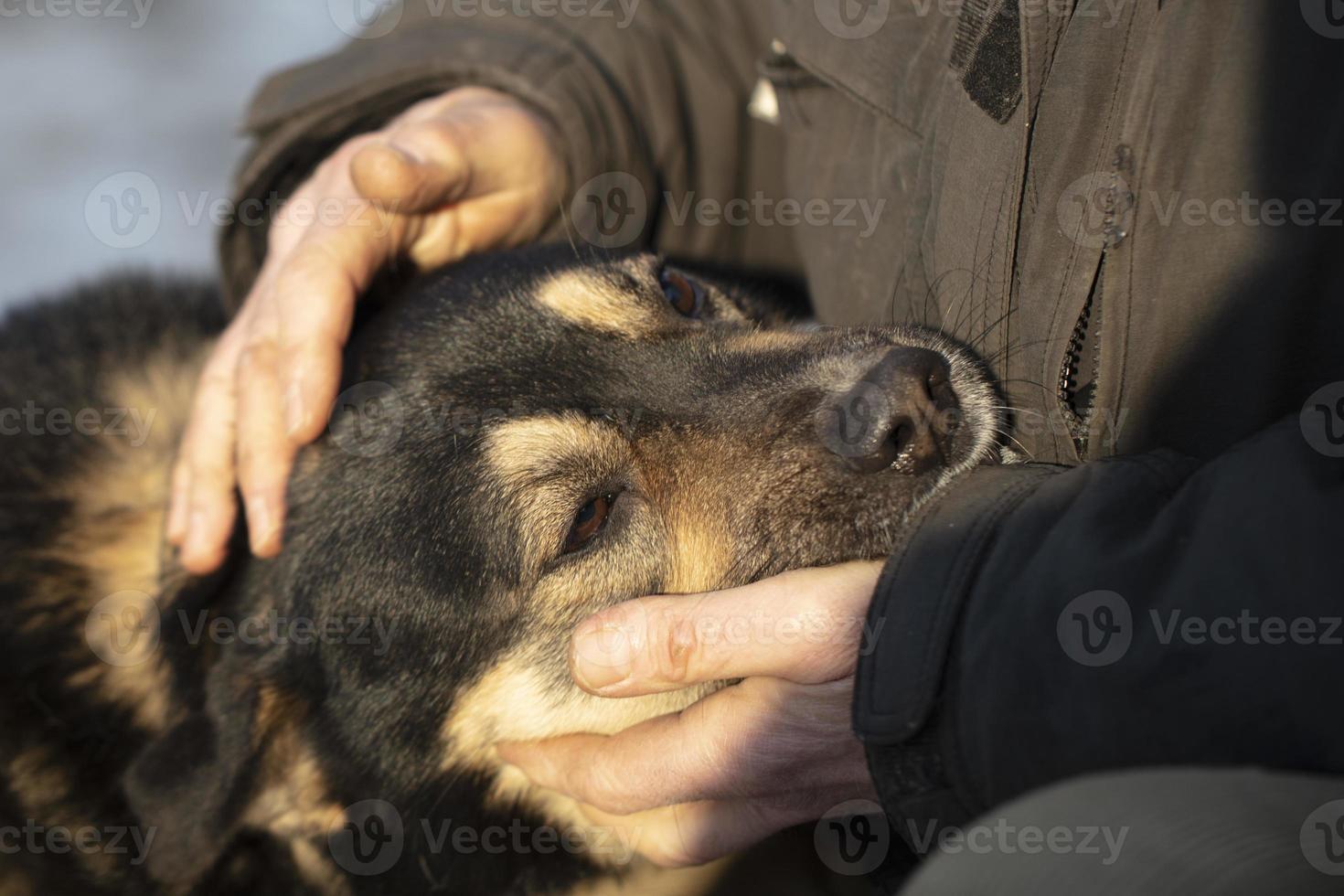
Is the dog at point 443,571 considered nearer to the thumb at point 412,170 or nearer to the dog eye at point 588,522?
the dog eye at point 588,522

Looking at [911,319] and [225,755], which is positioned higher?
[911,319]

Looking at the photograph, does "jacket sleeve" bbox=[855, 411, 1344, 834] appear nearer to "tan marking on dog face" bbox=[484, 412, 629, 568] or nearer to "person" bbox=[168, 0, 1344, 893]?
"person" bbox=[168, 0, 1344, 893]

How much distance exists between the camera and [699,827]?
7.68 ft

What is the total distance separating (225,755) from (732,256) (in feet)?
9.38

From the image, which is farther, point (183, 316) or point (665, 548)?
point (183, 316)

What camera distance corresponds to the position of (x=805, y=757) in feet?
6.55

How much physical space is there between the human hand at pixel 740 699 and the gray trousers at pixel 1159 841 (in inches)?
19.6

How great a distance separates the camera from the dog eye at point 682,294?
2.97 meters

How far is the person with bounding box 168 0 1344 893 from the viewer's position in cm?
124

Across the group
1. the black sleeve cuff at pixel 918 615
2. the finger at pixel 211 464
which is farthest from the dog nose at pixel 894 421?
the finger at pixel 211 464

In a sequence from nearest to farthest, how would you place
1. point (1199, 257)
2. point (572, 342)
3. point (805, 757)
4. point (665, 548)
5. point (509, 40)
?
point (1199, 257) < point (805, 757) < point (665, 548) < point (572, 342) < point (509, 40)

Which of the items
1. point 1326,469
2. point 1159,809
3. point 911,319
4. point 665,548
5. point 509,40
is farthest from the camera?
point 509,40

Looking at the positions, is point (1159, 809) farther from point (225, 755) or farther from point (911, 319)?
point (225, 755)

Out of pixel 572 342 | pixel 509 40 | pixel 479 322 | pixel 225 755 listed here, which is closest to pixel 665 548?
pixel 572 342
